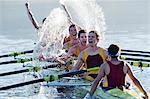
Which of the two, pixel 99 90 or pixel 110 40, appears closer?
pixel 99 90

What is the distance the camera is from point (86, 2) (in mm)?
19062

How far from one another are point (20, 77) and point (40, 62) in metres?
1.18

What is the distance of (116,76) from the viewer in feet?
28.5

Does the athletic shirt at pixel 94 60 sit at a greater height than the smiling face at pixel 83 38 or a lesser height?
lesser

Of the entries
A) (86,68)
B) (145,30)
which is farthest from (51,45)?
(145,30)

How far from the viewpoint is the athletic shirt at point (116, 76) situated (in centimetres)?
859

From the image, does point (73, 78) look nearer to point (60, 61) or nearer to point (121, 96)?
point (60, 61)

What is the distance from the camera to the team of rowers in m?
8.59

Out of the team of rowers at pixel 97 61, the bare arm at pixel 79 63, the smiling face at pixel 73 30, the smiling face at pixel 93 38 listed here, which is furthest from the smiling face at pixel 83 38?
the smiling face at pixel 73 30

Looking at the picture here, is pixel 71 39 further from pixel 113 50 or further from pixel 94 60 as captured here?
pixel 113 50

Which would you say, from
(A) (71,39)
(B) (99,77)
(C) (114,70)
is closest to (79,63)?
(B) (99,77)

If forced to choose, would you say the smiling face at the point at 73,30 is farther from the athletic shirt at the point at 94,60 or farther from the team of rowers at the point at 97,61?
the athletic shirt at the point at 94,60

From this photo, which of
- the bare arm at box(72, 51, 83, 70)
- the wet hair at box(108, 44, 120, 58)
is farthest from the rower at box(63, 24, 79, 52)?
the wet hair at box(108, 44, 120, 58)

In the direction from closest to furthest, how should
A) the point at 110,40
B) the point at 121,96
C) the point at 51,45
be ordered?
the point at 121,96
the point at 51,45
the point at 110,40
